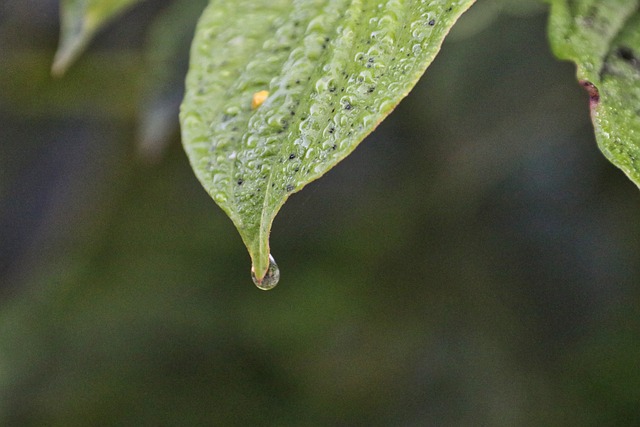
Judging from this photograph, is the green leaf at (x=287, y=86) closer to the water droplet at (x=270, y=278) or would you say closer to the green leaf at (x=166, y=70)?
the water droplet at (x=270, y=278)

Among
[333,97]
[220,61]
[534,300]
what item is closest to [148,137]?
[220,61]

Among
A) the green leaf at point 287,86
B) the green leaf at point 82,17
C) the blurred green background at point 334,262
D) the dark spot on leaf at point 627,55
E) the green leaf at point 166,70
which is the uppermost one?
the dark spot on leaf at point 627,55

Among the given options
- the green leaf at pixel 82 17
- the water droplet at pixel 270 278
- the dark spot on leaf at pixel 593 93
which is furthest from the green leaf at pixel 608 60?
the green leaf at pixel 82 17

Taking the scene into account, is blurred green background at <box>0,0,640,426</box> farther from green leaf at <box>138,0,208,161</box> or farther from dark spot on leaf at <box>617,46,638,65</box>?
dark spot on leaf at <box>617,46,638,65</box>

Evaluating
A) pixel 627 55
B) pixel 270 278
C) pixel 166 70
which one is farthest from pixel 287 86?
pixel 166 70

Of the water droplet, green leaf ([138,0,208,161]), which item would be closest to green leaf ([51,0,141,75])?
green leaf ([138,0,208,161])

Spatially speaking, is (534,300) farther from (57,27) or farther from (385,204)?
(57,27)
